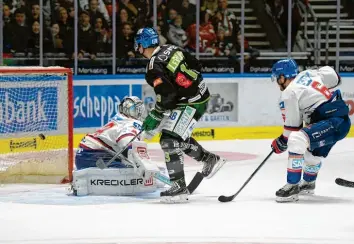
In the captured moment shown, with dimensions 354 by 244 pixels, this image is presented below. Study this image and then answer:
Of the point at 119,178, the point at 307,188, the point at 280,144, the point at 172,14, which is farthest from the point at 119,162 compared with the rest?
the point at 172,14

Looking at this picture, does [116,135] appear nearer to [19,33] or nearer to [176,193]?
[176,193]

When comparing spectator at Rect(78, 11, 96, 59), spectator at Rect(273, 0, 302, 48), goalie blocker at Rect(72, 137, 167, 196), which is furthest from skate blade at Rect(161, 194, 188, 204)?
spectator at Rect(273, 0, 302, 48)

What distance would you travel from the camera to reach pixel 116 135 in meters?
7.62

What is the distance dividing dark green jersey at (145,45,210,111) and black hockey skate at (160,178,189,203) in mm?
527

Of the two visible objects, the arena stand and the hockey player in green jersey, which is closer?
the hockey player in green jersey

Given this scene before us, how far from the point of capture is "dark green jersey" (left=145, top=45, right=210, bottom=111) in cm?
707

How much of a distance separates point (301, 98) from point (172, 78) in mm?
892

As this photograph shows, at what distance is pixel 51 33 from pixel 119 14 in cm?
99

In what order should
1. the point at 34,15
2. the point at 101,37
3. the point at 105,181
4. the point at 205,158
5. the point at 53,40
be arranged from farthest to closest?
the point at 101,37, the point at 53,40, the point at 34,15, the point at 205,158, the point at 105,181

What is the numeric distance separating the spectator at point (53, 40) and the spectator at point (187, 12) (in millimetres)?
1740

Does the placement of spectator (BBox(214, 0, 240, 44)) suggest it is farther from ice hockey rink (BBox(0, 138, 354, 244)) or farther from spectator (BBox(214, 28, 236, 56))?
ice hockey rink (BBox(0, 138, 354, 244))

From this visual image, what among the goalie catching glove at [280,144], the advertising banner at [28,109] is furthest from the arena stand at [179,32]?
the goalie catching glove at [280,144]

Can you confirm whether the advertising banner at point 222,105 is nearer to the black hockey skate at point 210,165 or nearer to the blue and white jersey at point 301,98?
the black hockey skate at point 210,165

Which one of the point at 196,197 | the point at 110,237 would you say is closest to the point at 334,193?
the point at 196,197
